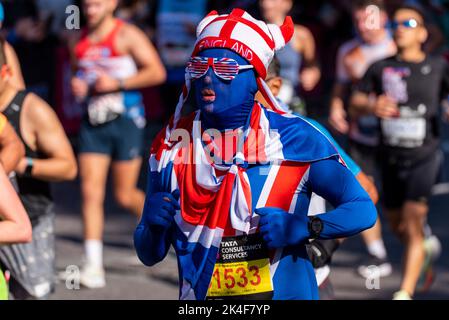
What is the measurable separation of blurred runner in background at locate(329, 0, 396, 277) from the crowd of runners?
11 millimetres

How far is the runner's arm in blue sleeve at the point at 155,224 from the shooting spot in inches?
184

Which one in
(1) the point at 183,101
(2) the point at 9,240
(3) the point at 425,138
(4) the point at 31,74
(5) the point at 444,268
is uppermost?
(1) the point at 183,101

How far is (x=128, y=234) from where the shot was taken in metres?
10.7

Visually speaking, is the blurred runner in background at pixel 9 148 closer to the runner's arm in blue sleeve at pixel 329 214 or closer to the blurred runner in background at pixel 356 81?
the runner's arm in blue sleeve at pixel 329 214

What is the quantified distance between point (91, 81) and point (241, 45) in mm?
4558

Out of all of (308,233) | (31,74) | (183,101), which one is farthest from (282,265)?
A: (31,74)

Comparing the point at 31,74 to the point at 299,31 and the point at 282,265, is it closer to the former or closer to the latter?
the point at 299,31

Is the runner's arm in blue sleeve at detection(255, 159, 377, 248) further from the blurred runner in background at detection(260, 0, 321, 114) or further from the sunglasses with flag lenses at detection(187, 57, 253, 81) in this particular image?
the blurred runner in background at detection(260, 0, 321, 114)

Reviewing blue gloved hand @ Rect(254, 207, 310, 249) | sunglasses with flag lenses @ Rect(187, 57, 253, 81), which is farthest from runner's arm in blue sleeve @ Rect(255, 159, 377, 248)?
sunglasses with flag lenses @ Rect(187, 57, 253, 81)

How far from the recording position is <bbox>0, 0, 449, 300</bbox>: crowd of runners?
4.78 metres

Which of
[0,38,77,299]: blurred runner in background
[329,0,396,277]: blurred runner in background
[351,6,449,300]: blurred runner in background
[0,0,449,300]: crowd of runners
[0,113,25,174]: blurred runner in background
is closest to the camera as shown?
[0,0,449,300]: crowd of runners

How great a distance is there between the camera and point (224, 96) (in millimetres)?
4695

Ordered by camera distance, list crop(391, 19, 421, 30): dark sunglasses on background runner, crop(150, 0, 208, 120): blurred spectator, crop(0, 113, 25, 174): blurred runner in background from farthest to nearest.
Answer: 1. crop(150, 0, 208, 120): blurred spectator
2. crop(391, 19, 421, 30): dark sunglasses on background runner
3. crop(0, 113, 25, 174): blurred runner in background

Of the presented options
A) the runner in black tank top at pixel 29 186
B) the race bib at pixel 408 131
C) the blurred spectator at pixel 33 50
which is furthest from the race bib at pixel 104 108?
the blurred spectator at pixel 33 50
